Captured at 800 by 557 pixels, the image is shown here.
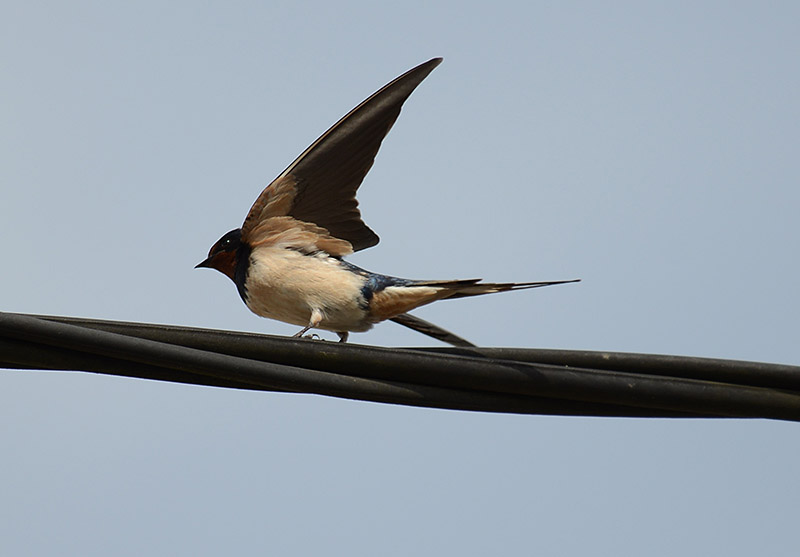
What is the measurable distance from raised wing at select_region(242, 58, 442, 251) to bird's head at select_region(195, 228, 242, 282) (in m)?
0.12

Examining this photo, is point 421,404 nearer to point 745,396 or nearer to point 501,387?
point 501,387

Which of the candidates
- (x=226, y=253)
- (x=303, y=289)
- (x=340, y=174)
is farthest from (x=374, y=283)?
(x=226, y=253)

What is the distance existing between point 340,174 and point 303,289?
1.71ft

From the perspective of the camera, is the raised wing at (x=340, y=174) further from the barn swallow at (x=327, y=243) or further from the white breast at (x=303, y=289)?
the white breast at (x=303, y=289)

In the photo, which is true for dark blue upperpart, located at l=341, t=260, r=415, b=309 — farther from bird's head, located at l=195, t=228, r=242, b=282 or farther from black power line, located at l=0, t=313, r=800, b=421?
black power line, located at l=0, t=313, r=800, b=421

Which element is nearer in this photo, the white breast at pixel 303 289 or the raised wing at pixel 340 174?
the raised wing at pixel 340 174

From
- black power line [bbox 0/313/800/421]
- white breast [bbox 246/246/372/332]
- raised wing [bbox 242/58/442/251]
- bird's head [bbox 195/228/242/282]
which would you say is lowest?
black power line [bbox 0/313/800/421]

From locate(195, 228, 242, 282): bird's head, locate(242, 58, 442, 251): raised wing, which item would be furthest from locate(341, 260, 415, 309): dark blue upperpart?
locate(195, 228, 242, 282): bird's head

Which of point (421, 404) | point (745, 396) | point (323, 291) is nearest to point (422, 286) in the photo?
point (323, 291)

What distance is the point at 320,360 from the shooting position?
276cm

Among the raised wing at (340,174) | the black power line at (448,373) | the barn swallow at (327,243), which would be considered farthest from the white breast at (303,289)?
the black power line at (448,373)

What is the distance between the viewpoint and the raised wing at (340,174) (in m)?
4.34

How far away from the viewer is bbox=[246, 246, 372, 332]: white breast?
4.59m

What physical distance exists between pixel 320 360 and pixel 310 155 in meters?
1.89
